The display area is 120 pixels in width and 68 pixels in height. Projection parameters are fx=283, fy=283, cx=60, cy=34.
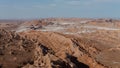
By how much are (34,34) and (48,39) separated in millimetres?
4014

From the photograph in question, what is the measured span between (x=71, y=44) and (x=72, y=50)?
1.91m

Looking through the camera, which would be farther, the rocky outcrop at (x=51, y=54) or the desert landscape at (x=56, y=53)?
the desert landscape at (x=56, y=53)

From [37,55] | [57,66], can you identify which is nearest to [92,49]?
[37,55]

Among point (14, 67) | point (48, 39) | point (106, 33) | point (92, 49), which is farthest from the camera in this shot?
point (106, 33)

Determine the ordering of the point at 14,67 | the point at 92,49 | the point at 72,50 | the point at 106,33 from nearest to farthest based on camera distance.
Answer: the point at 14,67 → the point at 72,50 → the point at 92,49 → the point at 106,33

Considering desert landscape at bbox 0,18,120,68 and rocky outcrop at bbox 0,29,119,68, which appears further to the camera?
desert landscape at bbox 0,18,120,68

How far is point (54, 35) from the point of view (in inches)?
1542

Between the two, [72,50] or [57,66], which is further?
[72,50]

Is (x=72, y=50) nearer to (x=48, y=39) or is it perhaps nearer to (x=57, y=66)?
(x=48, y=39)

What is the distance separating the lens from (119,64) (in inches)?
1061

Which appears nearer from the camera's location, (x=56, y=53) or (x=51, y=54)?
(x=51, y=54)

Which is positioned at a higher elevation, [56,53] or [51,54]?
[51,54]

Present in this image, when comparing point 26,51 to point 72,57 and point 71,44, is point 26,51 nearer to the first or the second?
point 72,57

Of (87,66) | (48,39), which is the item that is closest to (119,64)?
(87,66)
